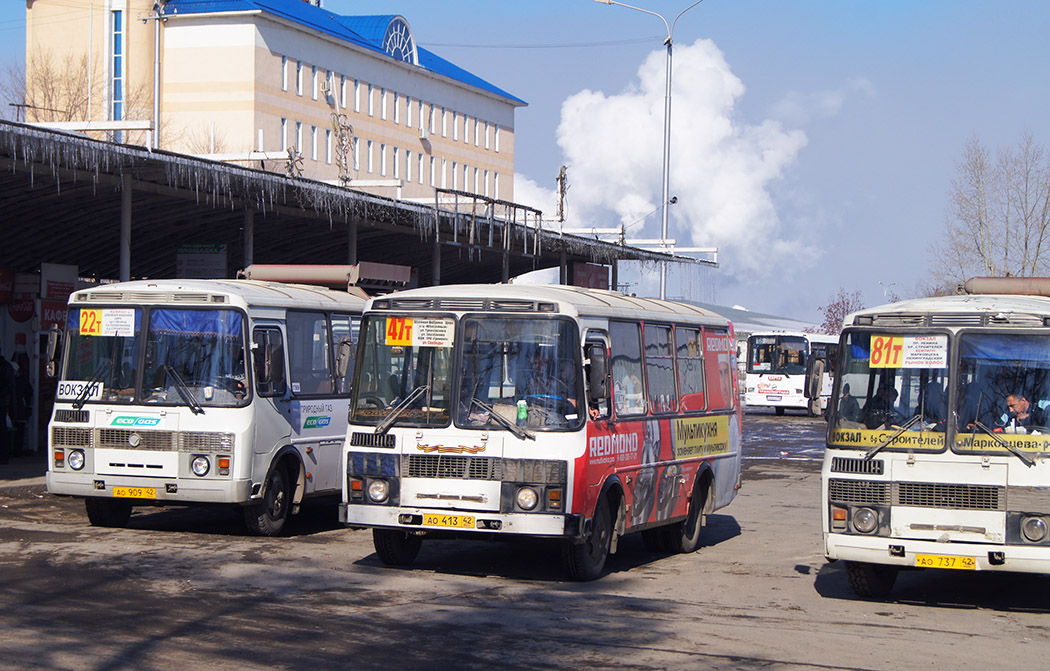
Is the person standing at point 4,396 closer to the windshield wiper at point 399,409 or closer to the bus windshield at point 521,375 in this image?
the windshield wiper at point 399,409

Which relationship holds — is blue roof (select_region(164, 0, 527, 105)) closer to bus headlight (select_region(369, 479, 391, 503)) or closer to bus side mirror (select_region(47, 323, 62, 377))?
Answer: bus side mirror (select_region(47, 323, 62, 377))

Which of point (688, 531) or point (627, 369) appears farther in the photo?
point (688, 531)

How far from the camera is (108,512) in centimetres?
1543

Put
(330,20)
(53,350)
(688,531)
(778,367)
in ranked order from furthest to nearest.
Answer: (330,20) < (778,367) < (53,350) < (688,531)

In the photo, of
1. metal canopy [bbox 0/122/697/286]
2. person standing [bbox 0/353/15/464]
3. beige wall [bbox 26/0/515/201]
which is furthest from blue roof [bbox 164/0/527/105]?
person standing [bbox 0/353/15/464]

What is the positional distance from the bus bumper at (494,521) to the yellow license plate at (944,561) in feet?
9.12

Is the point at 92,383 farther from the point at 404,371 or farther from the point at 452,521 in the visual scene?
the point at 452,521

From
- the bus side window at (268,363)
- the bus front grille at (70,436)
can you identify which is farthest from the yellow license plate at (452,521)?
the bus front grille at (70,436)

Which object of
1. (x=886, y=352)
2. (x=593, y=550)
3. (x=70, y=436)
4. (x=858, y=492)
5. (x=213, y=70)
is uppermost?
(x=213, y=70)

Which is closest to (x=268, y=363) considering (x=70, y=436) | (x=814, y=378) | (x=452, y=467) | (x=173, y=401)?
(x=173, y=401)

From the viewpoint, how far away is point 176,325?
1479 cm

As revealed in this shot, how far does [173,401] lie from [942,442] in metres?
7.80

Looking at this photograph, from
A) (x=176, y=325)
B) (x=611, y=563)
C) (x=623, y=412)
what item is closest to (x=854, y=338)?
(x=623, y=412)

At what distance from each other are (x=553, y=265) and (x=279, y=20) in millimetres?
38272
